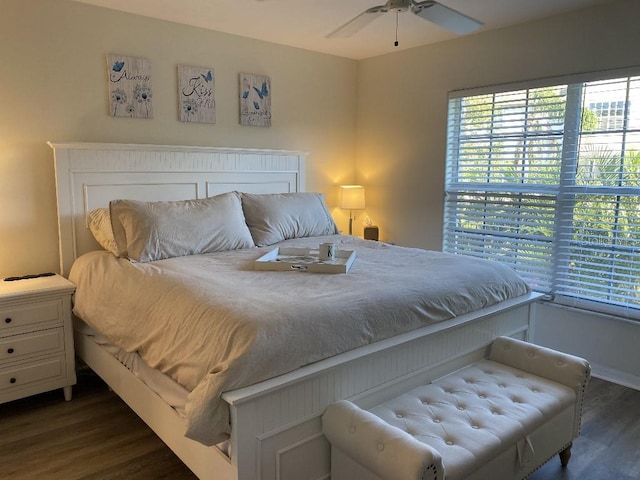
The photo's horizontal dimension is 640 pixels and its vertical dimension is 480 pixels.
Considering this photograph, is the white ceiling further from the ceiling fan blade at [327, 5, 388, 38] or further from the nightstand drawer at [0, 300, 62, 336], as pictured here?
the nightstand drawer at [0, 300, 62, 336]

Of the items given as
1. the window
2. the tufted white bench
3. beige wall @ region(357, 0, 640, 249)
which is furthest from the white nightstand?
the window

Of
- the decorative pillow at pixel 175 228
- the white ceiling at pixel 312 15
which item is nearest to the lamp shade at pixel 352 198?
the white ceiling at pixel 312 15

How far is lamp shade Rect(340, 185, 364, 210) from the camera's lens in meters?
4.59

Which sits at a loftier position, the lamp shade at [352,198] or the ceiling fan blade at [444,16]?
the ceiling fan blade at [444,16]

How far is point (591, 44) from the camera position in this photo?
3246 millimetres

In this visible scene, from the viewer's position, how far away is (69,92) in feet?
10.3

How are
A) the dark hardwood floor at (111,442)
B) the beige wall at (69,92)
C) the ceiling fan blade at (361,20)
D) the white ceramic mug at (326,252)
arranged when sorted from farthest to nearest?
the beige wall at (69,92), the white ceramic mug at (326,252), the ceiling fan blade at (361,20), the dark hardwood floor at (111,442)

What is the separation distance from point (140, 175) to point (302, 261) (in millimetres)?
1440

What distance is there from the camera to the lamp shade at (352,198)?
4590 millimetres

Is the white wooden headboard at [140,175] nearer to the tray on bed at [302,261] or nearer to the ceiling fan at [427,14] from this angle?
the tray on bed at [302,261]

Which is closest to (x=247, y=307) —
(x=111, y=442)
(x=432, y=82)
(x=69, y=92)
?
(x=111, y=442)

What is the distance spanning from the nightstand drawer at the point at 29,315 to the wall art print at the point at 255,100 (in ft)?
6.57

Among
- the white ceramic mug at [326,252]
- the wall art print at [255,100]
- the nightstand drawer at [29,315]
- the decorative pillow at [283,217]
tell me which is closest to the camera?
the nightstand drawer at [29,315]

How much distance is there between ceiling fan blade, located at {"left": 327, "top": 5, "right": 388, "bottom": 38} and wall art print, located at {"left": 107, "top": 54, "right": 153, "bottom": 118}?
1.43 metres
